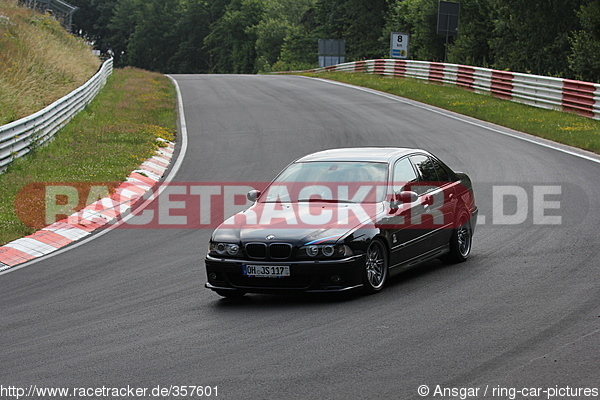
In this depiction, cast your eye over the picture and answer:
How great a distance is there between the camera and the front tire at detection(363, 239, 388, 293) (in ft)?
28.0

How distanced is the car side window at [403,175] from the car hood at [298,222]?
0.54 metres

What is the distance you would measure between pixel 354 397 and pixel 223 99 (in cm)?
2950

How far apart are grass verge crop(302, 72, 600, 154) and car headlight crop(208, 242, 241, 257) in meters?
13.4

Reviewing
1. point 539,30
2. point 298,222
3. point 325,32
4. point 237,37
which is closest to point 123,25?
point 237,37

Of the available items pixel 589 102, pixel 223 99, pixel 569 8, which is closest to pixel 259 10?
pixel 569 8

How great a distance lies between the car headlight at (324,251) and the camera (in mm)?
8266

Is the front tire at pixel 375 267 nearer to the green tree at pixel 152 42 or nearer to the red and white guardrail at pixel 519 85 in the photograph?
the red and white guardrail at pixel 519 85

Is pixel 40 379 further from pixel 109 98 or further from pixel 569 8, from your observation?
pixel 569 8

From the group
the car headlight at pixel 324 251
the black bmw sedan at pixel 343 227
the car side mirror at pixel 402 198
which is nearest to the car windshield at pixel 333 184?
the black bmw sedan at pixel 343 227

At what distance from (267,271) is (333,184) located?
1.54m

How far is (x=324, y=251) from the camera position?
8289 millimetres

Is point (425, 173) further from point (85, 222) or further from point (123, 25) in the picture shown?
point (123, 25)

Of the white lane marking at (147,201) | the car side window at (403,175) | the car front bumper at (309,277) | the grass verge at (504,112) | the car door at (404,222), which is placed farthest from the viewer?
the grass verge at (504,112)

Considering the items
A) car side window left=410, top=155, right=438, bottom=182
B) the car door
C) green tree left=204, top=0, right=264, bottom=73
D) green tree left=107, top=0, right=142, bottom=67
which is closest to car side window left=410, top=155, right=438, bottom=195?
car side window left=410, top=155, right=438, bottom=182
